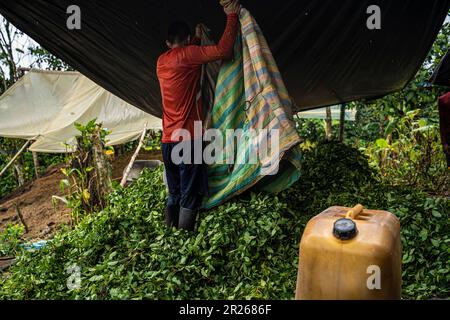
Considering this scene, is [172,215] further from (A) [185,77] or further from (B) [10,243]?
(B) [10,243]

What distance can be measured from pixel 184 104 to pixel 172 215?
2.43 feet

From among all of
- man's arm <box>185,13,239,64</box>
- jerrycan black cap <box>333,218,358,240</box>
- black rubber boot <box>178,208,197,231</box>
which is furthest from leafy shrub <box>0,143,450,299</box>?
man's arm <box>185,13,239,64</box>

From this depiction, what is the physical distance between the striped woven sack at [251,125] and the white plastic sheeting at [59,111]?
140 inches

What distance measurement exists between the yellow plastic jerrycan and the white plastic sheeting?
4.89 m

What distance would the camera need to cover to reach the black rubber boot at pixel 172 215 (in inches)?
121

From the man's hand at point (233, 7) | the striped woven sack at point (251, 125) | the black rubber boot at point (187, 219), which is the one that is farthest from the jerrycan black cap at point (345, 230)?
the man's hand at point (233, 7)

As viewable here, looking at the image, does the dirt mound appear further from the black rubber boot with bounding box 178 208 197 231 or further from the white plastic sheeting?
the black rubber boot with bounding box 178 208 197 231

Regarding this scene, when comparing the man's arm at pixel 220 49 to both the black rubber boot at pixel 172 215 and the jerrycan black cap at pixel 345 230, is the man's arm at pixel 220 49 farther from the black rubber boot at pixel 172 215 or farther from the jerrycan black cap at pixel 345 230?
the jerrycan black cap at pixel 345 230

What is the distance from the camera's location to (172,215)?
3.07m

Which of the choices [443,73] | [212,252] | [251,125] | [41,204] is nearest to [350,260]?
[212,252]

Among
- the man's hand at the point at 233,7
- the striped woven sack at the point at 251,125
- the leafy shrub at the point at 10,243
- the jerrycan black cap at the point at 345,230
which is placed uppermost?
the man's hand at the point at 233,7
